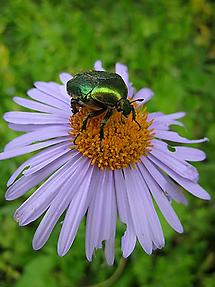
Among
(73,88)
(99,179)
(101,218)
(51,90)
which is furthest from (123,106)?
(51,90)

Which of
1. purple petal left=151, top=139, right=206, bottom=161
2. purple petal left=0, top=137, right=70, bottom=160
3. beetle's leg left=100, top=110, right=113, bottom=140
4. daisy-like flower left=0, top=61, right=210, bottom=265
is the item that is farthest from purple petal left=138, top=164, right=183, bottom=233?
purple petal left=0, top=137, right=70, bottom=160

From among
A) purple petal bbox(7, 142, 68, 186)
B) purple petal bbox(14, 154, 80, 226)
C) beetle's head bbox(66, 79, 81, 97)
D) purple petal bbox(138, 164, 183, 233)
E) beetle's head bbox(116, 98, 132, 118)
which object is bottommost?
purple petal bbox(14, 154, 80, 226)

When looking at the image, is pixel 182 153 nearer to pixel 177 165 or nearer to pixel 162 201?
pixel 177 165

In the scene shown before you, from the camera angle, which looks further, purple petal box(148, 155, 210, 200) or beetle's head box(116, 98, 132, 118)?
purple petal box(148, 155, 210, 200)

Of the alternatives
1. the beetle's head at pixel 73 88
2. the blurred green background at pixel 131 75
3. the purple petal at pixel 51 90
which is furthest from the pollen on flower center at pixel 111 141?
the blurred green background at pixel 131 75

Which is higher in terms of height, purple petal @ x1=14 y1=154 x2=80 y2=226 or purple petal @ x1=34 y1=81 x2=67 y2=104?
purple petal @ x1=34 y1=81 x2=67 y2=104

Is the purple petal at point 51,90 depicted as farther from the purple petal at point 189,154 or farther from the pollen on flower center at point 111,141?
the purple petal at point 189,154

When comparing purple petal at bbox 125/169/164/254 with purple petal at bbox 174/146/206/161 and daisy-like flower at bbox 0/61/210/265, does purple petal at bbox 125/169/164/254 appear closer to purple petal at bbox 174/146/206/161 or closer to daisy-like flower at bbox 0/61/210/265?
daisy-like flower at bbox 0/61/210/265
